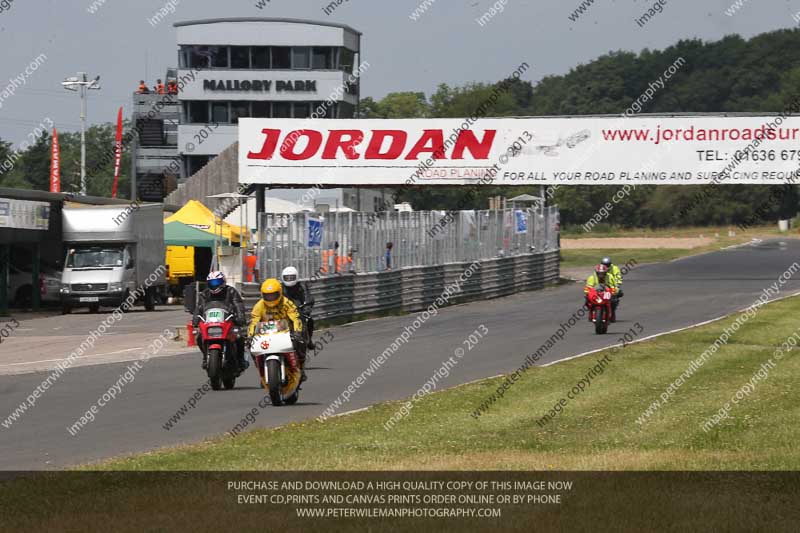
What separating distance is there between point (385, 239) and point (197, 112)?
62323 mm

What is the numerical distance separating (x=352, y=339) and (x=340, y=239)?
5.66 m

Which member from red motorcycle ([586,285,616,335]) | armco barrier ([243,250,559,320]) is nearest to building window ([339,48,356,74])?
armco barrier ([243,250,559,320])

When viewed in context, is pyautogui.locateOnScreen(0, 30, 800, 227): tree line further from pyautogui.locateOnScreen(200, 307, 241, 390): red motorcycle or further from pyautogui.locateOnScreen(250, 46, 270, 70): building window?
pyautogui.locateOnScreen(200, 307, 241, 390): red motorcycle

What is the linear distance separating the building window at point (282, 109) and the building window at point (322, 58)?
11.1 feet

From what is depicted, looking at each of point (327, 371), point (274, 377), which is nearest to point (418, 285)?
point (327, 371)

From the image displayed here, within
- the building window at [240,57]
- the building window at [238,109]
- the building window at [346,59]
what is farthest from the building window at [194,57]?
the building window at [346,59]

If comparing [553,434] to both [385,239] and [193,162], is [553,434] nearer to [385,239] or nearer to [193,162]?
[385,239]

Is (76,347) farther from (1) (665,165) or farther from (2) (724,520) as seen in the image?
(1) (665,165)

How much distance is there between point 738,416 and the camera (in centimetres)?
1367

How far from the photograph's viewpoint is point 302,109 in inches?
3725

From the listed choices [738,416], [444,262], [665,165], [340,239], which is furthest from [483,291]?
[738,416]

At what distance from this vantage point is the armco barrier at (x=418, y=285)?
31.2 m

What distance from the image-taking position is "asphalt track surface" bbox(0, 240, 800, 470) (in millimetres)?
13336

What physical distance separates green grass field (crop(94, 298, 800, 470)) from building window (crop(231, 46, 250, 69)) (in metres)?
75.7
